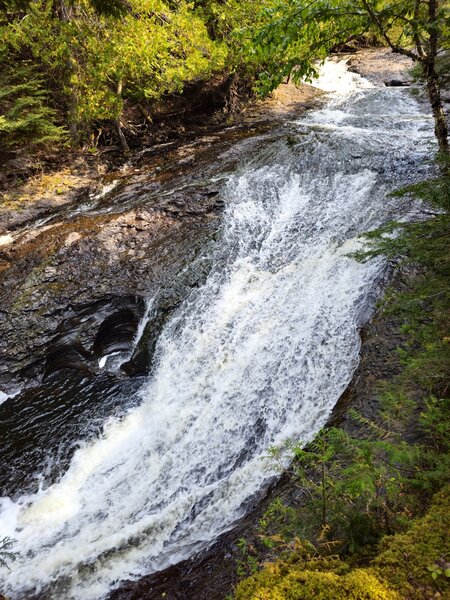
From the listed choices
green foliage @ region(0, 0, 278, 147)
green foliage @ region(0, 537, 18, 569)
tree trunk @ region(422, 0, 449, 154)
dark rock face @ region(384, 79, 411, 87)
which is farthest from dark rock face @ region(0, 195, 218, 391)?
dark rock face @ region(384, 79, 411, 87)

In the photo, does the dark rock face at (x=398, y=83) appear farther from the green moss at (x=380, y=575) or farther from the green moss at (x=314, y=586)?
the green moss at (x=314, y=586)

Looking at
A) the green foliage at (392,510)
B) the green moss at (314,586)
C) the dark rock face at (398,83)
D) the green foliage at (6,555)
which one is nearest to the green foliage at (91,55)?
the dark rock face at (398,83)

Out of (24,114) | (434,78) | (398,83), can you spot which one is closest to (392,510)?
(434,78)

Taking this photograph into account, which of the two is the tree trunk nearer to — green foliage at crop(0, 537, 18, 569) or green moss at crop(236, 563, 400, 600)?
green moss at crop(236, 563, 400, 600)

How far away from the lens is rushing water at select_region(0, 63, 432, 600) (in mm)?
4555

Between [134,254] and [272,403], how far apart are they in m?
4.71

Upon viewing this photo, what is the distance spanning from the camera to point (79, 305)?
25.0 ft

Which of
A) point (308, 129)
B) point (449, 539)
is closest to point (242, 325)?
point (449, 539)

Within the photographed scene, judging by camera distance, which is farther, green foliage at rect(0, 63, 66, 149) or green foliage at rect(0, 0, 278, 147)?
green foliage at rect(0, 0, 278, 147)

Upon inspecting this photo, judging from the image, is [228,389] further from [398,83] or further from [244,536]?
[398,83]

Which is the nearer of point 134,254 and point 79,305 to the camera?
point 79,305

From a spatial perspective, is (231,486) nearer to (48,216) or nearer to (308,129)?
(48,216)

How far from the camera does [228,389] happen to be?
5984 mm

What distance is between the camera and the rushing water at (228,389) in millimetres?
4555
